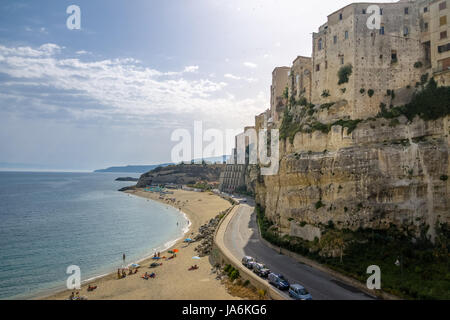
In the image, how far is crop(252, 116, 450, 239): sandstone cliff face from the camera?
26047 millimetres

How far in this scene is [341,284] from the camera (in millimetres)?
21344

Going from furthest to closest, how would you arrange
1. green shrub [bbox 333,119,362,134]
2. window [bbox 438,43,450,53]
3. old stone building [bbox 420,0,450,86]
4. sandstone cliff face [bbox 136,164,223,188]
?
1. sandstone cliff face [bbox 136,164,223,188]
2. green shrub [bbox 333,119,362,134]
3. old stone building [bbox 420,0,450,86]
4. window [bbox 438,43,450,53]

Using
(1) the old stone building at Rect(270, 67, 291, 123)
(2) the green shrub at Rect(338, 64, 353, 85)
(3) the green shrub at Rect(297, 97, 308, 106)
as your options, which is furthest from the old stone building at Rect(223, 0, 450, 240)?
(1) the old stone building at Rect(270, 67, 291, 123)

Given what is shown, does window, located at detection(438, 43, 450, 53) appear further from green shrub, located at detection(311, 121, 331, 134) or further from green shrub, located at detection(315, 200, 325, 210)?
green shrub, located at detection(315, 200, 325, 210)

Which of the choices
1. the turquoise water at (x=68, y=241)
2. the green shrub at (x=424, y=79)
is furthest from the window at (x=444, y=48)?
the turquoise water at (x=68, y=241)

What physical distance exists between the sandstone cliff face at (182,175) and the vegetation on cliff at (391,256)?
119 metres

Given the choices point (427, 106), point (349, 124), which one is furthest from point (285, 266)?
point (427, 106)

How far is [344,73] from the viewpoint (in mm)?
32062

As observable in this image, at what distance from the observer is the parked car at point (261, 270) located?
2286 cm

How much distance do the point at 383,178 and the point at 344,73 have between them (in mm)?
12659

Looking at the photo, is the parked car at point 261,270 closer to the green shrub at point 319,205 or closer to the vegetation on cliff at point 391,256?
the vegetation on cliff at point 391,256

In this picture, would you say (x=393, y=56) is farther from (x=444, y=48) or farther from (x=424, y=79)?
(x=444, y=48)

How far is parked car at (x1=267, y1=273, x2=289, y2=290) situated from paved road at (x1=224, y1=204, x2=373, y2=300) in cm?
95

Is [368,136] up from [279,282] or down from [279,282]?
up
